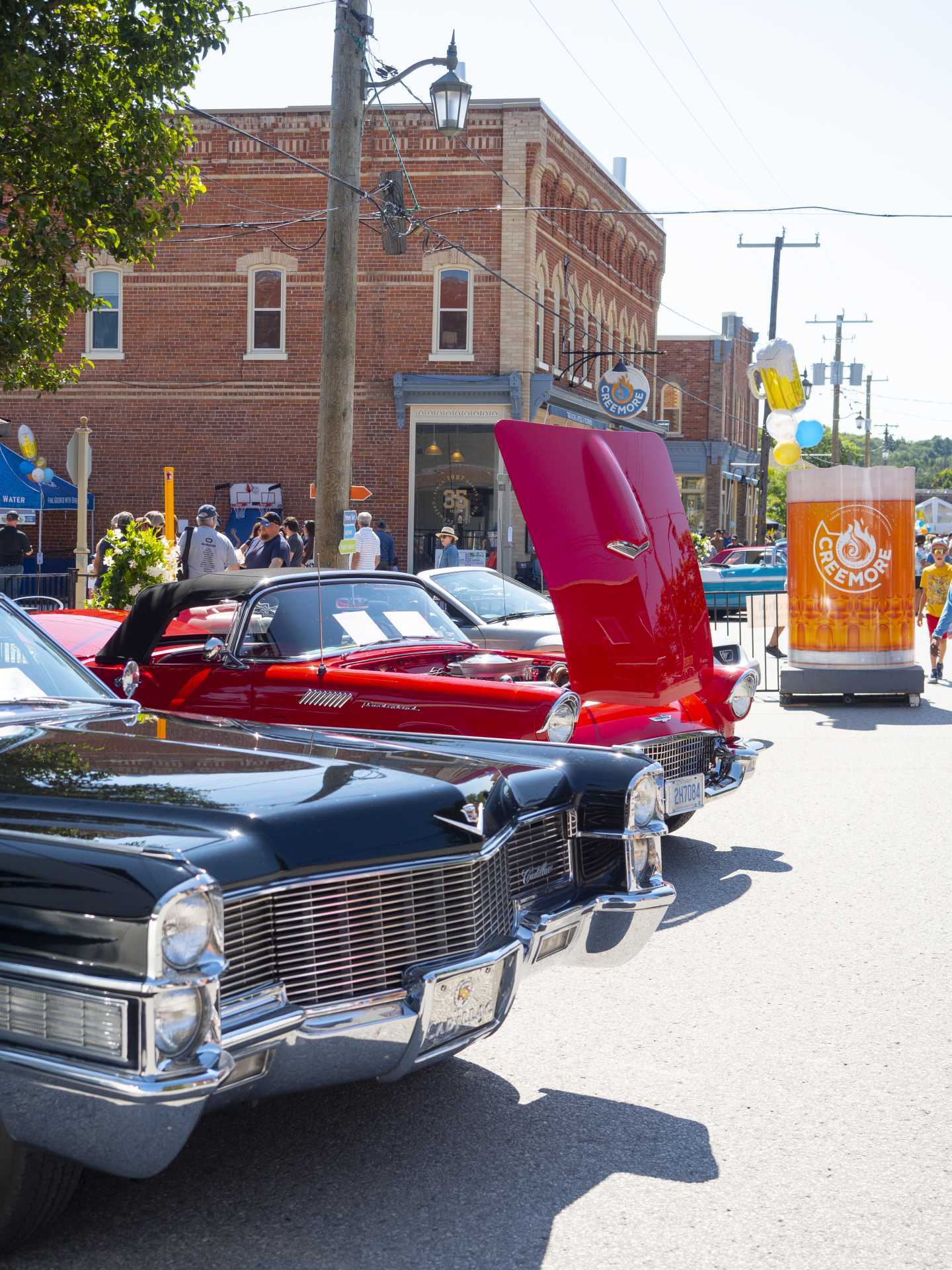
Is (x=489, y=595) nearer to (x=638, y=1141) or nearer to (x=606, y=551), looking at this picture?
(x=606, y=551)

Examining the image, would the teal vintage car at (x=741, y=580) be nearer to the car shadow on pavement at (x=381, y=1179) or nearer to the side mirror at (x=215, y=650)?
the side mirror at (x=215, y=650)

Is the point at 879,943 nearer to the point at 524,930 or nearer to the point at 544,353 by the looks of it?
the point at 524,930

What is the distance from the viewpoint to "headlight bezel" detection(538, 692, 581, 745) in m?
6.72

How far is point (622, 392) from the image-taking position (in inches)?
1194

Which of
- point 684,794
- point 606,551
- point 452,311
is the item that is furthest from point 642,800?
point 452,311

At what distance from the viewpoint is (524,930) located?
156 inches

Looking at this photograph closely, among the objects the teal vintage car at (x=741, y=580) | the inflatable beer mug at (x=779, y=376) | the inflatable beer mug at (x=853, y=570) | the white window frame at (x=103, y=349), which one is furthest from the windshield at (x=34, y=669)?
the white window frame at (x=103, y=349)

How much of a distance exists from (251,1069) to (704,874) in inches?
189

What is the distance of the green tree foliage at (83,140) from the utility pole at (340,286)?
1.79m

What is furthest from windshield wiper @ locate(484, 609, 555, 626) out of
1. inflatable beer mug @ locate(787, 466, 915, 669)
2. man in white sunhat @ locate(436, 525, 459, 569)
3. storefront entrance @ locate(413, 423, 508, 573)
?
storefront entrance @ locate(413, 423, 508, 573)

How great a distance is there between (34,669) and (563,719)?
108 inches

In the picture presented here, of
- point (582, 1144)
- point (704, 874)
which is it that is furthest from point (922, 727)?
point (582, 1144)

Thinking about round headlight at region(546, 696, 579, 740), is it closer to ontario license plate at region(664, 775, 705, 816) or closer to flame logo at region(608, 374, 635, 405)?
ontario license plate at region(664, 775, 705, 816)

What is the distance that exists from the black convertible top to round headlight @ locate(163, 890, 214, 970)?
455 centimetres
